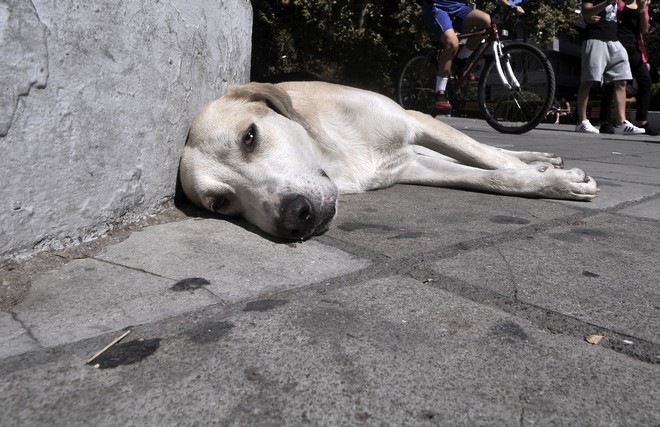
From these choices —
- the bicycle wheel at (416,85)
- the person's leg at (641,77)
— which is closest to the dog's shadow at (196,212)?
the bicycle wheel at (416,85)

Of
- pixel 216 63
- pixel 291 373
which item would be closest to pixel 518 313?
pixel 291 373

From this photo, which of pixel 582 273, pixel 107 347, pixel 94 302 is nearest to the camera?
pixel 107 347

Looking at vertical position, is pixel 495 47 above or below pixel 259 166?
above

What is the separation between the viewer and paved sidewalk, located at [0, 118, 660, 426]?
3.67ft

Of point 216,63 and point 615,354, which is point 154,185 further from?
point 615,354

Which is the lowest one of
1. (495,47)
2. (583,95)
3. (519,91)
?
(583,95)

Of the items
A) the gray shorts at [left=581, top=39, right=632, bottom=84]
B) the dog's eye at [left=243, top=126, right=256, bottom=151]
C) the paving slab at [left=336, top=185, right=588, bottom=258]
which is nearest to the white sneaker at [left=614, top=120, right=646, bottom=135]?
the gray shorts at [left=581, top=39, right=632, bottom=84]

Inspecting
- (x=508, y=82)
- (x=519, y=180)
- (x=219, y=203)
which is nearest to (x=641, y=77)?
(x=508, y=82)

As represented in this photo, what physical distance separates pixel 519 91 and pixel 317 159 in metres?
4.83

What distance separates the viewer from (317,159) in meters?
3.20

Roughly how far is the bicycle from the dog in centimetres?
335

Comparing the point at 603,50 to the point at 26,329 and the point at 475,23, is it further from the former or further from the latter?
the point at 26,329

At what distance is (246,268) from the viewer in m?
1.96

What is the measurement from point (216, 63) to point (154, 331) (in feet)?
6.91
